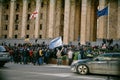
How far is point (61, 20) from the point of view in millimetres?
78812

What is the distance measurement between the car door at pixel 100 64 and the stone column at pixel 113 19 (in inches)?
2046

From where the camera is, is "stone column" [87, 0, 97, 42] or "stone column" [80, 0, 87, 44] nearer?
"stone column" [80, 0, 87, 44]

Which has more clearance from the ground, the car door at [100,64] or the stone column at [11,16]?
the stone column at [11,16]

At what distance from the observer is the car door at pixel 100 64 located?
17964mm

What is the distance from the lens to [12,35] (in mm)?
80125

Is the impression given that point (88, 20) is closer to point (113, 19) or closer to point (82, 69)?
point (113, 19)

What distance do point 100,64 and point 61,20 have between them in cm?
6103

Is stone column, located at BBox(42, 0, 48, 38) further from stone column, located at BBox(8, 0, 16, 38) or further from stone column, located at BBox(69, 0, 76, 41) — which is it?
stone column, located at BBox(69, 0, 76, 41)

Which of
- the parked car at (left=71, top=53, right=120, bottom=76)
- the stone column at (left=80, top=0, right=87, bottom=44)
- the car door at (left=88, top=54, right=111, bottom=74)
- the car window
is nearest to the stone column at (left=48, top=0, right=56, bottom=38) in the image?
the stone column at (left=80, top=0, right=87, bottom=44)

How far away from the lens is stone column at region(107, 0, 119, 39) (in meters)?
70.3

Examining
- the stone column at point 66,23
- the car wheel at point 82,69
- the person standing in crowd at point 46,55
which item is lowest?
the car wheel at point 82,69

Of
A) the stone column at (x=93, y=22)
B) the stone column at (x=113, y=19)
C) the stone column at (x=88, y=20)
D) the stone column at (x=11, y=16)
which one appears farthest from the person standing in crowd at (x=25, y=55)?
the stone column at (x=11, y=16)

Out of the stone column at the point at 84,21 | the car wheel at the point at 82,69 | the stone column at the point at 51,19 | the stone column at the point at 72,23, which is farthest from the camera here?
the stone column at the point at 51,19

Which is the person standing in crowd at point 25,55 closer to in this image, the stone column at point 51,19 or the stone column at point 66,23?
the stone column at point 66,23
